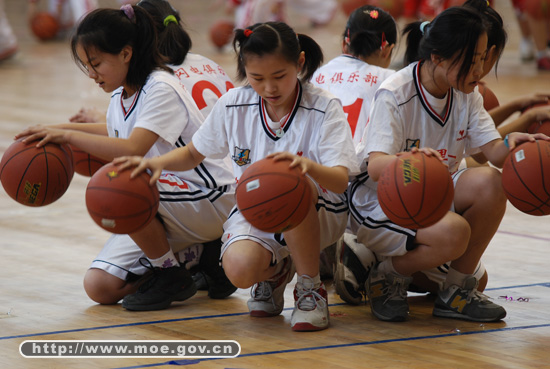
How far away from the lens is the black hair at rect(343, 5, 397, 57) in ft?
13.3

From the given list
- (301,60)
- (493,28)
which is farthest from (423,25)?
(301,60)

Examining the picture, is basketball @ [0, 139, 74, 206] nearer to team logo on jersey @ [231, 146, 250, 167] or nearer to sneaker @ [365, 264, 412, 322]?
team logo on jersey @ [231, 146, 250, 167]

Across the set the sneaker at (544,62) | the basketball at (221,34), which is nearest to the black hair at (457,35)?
the sneaker at (544,62)

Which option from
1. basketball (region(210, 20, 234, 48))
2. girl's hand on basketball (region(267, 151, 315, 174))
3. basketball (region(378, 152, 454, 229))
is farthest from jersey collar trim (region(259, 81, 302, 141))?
basketball (region(210, 20, 234, 48))

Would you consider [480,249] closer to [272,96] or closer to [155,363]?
[272,96]

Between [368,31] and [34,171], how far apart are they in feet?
5.75

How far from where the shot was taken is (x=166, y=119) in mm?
3322

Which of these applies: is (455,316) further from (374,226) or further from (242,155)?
(242,155)

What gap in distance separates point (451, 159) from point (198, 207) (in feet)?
3.27

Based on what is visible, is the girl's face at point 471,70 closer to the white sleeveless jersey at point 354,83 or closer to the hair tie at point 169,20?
the white sleeveless jersey at point 354,83

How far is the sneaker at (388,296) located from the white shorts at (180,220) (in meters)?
0.67

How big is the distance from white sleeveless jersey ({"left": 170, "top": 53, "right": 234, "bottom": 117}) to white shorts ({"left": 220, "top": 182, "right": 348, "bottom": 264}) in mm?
683

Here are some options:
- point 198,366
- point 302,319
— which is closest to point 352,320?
point 302,319

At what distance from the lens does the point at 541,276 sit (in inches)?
148
